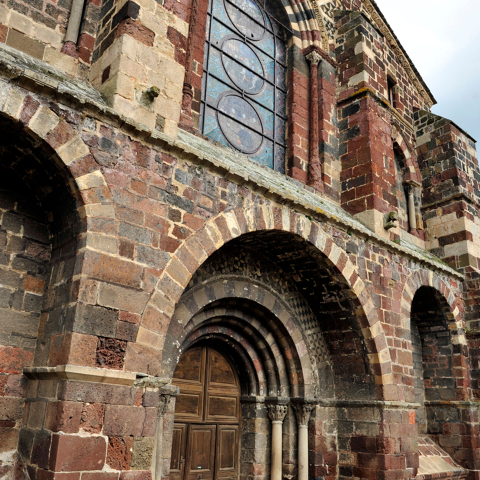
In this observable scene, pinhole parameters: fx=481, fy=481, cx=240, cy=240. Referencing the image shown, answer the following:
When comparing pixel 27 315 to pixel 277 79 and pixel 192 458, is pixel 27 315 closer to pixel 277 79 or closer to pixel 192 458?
pixel 192 458

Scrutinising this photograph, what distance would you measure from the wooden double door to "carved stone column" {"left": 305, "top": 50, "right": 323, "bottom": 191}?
10.1 ft

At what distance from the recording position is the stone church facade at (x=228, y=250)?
3.71m

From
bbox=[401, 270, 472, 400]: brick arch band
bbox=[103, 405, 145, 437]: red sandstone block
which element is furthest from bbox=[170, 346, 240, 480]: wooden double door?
bbox=[401, 270, 472, 400]: brick arch band

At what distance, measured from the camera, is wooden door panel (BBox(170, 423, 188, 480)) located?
5395 millimetres

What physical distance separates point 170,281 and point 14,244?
133 cm

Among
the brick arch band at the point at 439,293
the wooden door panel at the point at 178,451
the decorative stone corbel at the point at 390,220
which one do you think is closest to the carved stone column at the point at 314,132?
the decorative stone corbel at the point at 390,220

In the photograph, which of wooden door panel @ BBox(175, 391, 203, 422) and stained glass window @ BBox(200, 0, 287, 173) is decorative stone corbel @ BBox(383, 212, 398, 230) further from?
wooden door panel @ BBox(175, 391, 203, 422)

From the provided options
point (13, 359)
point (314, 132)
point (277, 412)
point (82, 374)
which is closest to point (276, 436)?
point (277, 412)

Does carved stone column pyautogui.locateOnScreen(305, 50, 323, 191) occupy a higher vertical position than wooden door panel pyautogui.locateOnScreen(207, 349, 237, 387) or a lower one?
higher

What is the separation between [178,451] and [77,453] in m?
2.41

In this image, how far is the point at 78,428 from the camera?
336 centimetres

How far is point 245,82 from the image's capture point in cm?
726

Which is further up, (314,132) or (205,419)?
(314,132)

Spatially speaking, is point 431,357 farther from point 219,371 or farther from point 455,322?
point 219,371
